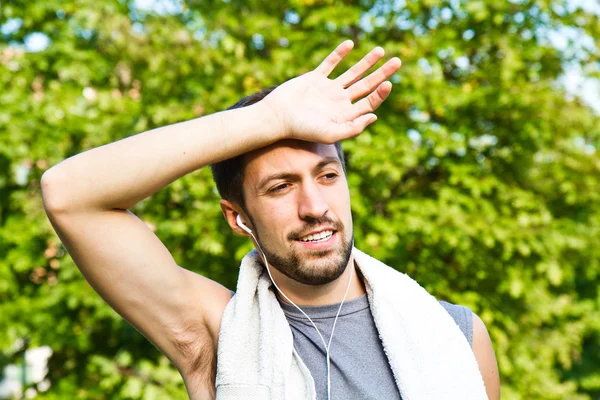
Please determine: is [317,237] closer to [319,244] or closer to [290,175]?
[319,244]

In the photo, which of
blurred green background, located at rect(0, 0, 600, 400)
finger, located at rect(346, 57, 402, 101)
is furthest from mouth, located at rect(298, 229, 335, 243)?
blurred green background, located at rect(0, 0, 600, 400)

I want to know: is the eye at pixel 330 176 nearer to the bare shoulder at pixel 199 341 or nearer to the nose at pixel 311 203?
the nose at pixel 311 203

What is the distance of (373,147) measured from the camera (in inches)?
186

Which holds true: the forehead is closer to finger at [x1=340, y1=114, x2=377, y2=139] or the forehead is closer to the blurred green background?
finger at [x1=340, y1=114, x2=377, y2=139]

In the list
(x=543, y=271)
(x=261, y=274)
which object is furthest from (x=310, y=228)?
(x=543, y=271)

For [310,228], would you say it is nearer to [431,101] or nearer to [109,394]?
[431,101]

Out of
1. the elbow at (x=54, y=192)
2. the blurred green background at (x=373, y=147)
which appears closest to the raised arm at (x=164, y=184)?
the elbow at (x=54, y=192)

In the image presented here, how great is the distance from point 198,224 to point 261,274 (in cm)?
275

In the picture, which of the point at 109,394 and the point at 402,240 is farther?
the point at 109,394

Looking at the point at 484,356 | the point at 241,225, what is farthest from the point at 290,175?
the point at 484,356

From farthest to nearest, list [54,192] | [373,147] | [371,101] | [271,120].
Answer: [373,147], [371,101], [271,120], [54,192]

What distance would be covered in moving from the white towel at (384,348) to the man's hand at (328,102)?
47 cm

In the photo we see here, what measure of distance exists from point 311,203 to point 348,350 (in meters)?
0.43

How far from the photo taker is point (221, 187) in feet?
7.03
